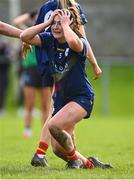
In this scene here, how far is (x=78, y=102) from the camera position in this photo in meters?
8.74

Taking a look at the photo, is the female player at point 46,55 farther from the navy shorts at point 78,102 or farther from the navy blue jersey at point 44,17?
the navy shorts at point 78,102

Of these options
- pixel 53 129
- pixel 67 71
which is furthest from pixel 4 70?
pixel 53 129

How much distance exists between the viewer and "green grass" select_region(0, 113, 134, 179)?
8383 mm

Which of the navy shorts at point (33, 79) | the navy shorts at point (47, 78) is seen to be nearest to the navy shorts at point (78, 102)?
the navy shorts at point (47, 78)

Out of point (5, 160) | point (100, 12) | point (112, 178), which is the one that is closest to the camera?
point (112, 178)

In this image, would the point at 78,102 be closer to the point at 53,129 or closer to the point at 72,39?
the point at 53,129

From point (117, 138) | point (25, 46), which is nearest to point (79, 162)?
point (25, 46)

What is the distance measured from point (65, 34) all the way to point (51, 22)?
26cm

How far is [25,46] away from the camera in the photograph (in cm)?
903

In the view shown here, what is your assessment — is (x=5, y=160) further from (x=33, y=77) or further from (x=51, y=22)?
(x=33, y=77)

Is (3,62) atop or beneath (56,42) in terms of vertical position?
beneath

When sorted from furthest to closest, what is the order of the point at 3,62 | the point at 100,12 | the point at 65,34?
1. the point at 100,12
2. the point at 3,62
3. the point at 65,34

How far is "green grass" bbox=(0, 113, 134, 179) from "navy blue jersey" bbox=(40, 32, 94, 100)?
34.3 inches

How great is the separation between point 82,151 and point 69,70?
9.87ft
